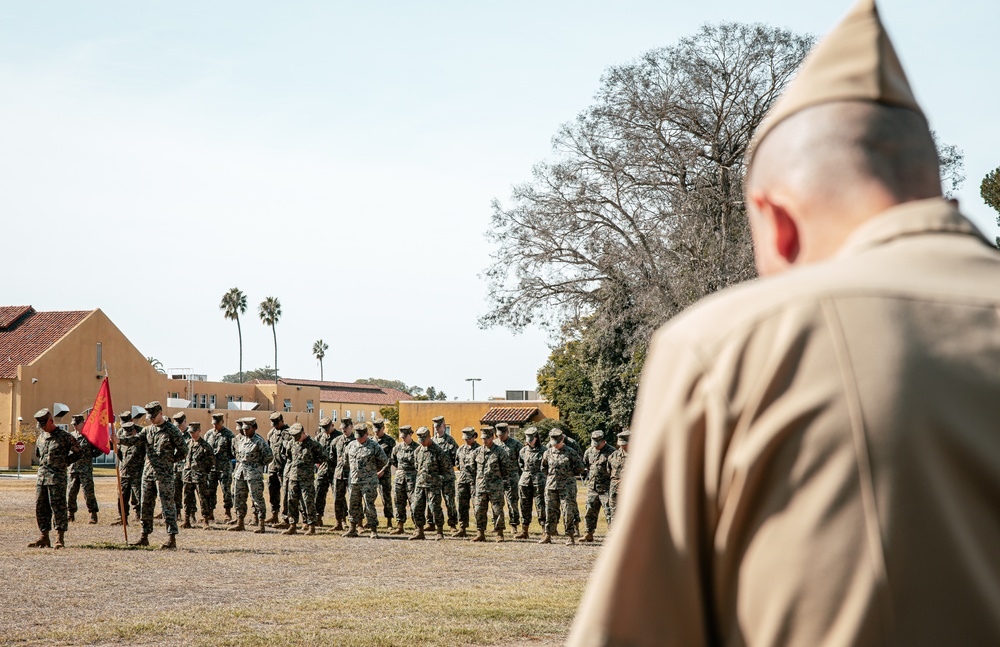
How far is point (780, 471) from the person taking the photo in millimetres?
1157

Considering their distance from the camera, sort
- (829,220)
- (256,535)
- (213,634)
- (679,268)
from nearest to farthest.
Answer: (829,220)
(213,634)
(256,535)
(679,268)

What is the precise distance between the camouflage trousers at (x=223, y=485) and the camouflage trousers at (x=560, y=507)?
22.0 ft

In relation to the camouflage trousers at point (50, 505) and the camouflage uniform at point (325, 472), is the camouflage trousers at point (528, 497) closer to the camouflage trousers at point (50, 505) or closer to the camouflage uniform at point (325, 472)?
the camouflage uniform at point (325, 472)

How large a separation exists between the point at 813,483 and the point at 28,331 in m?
57.6

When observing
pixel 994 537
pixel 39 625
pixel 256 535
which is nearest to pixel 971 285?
pixel 994 537

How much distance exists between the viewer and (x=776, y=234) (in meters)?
1.42

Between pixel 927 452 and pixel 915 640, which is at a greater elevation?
pixel 927 452

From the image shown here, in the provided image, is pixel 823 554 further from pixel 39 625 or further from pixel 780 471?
pixel 39 625

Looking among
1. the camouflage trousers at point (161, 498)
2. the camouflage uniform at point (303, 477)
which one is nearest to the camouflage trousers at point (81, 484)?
the camouflage uniform at point (303, 477)

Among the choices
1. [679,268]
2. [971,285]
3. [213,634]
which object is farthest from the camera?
[679,268]

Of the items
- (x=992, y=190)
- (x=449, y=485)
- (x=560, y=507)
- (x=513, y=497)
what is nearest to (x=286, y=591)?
(x=560, y=507)

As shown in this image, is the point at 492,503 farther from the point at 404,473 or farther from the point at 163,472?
the point at 163,472

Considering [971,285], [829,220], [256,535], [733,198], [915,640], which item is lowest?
[256,535]

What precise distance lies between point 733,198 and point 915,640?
27.9m
